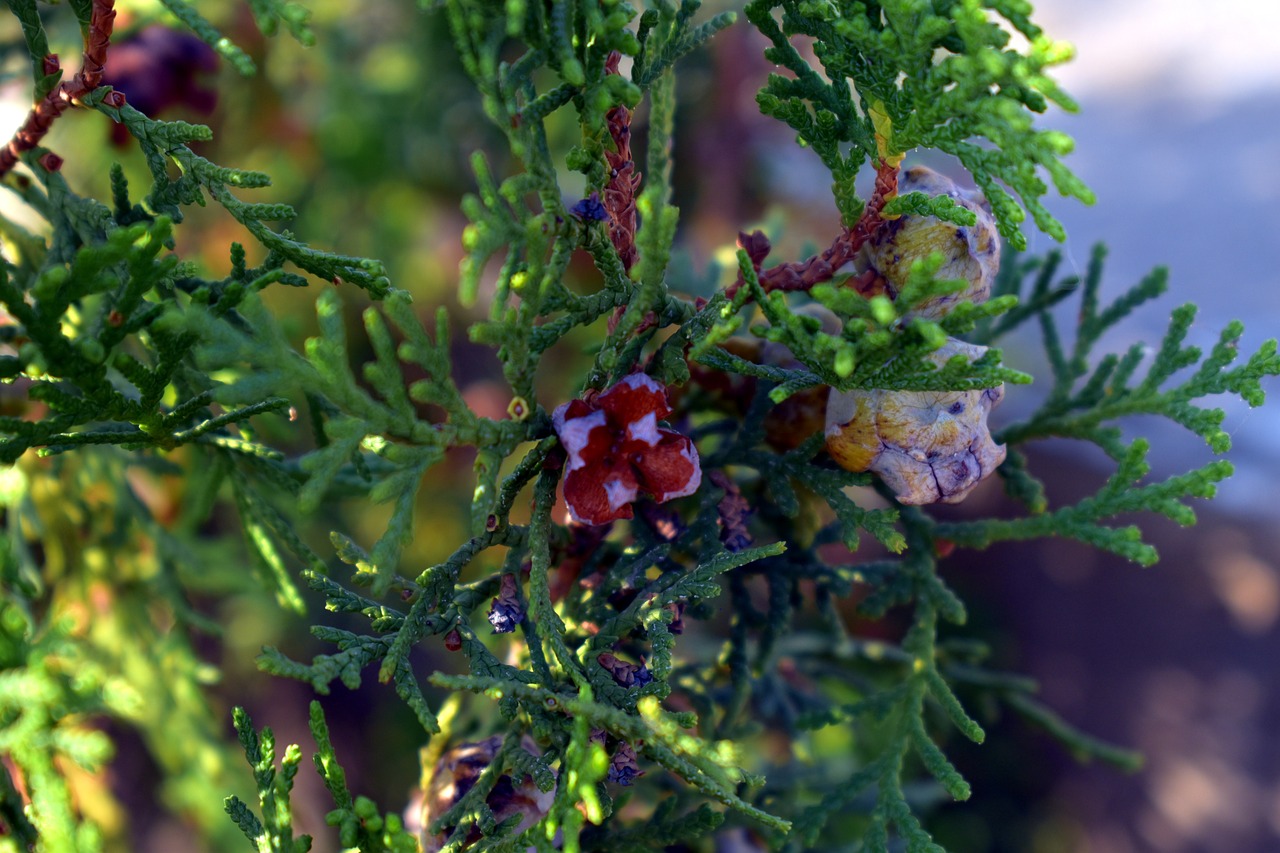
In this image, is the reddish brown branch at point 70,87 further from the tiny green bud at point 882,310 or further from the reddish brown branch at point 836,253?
the tiny green bud at point 882,310

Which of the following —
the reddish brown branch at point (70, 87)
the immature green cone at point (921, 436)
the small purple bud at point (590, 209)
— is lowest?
the immature green cone at point (921, 436)

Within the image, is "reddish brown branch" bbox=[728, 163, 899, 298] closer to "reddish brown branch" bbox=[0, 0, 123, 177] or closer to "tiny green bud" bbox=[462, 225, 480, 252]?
"tiny green bud" bbox=[462, 225, 480, 252]

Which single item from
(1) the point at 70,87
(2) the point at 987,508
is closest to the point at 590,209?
(1) the point at 70,87

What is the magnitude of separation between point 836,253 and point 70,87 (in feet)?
3.93

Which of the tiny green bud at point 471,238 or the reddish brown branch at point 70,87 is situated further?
the reddish brown branch at point 70,87

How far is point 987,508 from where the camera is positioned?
4.40 m

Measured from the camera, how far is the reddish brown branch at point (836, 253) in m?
1.32

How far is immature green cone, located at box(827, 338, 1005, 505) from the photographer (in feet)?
4.22

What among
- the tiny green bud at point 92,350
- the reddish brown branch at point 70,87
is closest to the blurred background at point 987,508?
the reddish brown branch at point 70,87

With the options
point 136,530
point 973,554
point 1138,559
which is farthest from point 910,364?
point 973,554

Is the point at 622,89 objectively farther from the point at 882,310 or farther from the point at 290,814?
the point at 290,814

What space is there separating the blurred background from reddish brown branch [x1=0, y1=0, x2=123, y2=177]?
1763 mm

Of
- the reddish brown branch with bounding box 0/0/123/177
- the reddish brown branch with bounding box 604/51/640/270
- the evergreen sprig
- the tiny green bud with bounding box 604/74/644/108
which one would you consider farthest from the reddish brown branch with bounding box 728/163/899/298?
the reddish brown branch with bounding box 0/0/123/177

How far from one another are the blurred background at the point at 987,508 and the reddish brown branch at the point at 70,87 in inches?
A: 69.4
